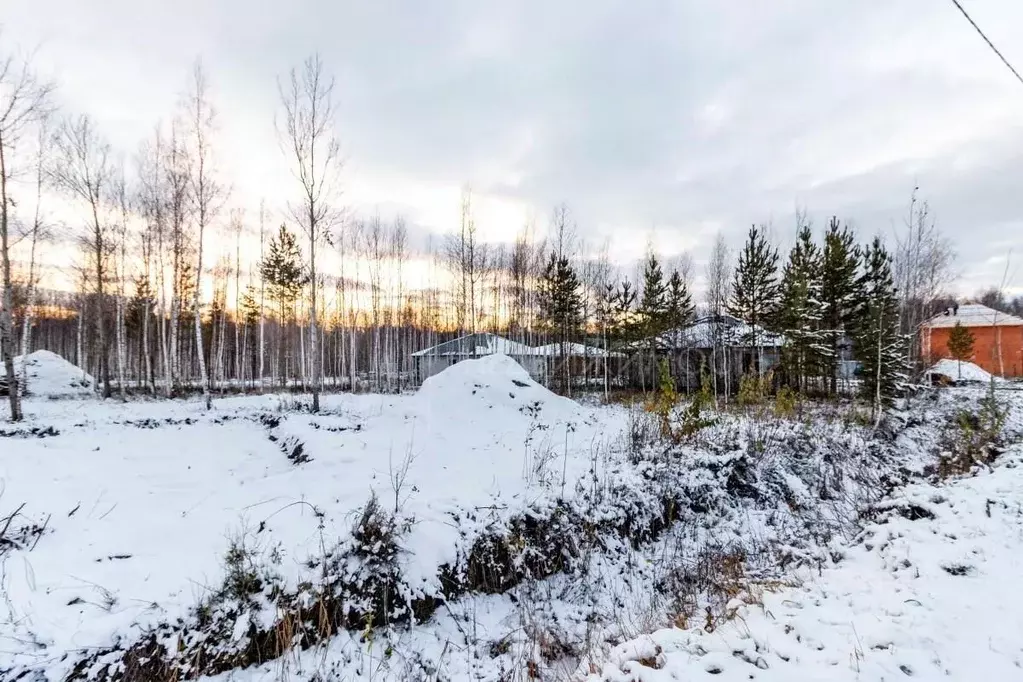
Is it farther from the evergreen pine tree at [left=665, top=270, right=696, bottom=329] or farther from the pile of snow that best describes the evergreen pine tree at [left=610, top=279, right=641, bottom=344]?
the pile of snow

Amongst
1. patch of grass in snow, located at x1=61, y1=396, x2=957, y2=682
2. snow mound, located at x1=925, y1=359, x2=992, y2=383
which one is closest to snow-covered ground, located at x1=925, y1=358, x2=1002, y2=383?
snow mound, located at x1=925, y1=359, x2=992, y2=383

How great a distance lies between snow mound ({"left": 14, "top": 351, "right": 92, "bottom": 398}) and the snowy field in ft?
42.3

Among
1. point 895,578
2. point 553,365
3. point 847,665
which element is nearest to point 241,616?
point 847,665

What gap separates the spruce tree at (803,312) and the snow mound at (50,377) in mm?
31882

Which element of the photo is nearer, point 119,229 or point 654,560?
point 654,560

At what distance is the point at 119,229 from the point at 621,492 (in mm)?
22942

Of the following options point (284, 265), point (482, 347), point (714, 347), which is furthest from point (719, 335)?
point (284, 265)

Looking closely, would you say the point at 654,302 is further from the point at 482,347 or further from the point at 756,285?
the point at 482,347

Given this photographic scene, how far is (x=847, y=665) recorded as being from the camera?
2742 mm

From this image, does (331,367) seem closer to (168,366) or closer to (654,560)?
(168,366)

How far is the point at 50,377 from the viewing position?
780 inches

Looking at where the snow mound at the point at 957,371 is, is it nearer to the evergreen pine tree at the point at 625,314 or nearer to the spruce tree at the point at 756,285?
the spruce tree at the point at 756,285

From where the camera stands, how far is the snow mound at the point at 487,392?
467 inches

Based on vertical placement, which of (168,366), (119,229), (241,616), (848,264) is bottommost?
(241,616)
